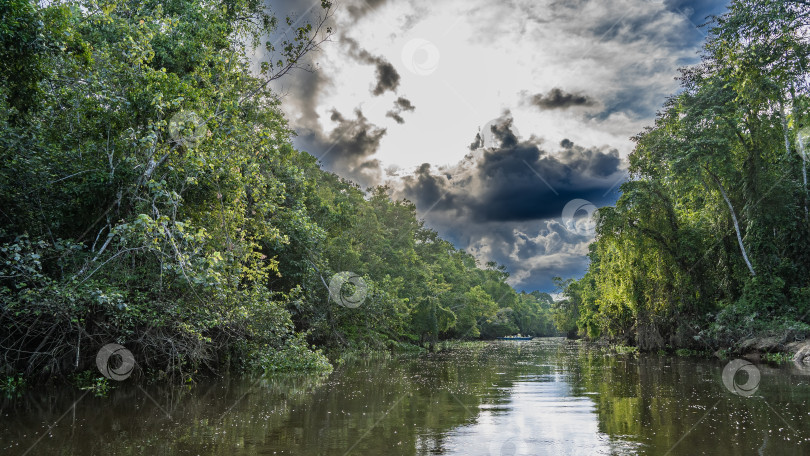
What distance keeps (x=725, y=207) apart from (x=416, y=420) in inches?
946

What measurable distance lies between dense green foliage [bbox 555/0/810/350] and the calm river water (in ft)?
36.8

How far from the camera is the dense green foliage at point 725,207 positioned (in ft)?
64.4

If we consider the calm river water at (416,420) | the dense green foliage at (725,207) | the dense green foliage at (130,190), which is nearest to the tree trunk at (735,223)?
the dense green foliage at (725,207)

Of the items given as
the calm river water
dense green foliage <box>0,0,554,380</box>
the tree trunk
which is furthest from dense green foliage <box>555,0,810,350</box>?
dense green foliage <box>0,0,554,380</box>

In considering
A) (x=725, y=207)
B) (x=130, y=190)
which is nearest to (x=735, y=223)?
(x=725, y=207)

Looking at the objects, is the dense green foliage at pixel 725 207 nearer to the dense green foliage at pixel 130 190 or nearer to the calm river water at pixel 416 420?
the calm river water at pixel 416 420

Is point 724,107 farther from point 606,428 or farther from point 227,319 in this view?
point 227,319

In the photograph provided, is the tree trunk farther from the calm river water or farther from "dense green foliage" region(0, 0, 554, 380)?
"dense green foliage" region(0, 0, 554, 380)

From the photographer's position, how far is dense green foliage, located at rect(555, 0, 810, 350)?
19.6m

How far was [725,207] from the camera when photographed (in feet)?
82.1

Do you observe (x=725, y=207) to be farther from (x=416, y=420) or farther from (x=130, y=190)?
(x=130, y=190)

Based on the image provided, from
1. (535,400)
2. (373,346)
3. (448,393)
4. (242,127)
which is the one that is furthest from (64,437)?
(373,346)

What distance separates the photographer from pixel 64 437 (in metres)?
6.68

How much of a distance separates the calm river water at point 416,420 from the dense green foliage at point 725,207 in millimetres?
11229
